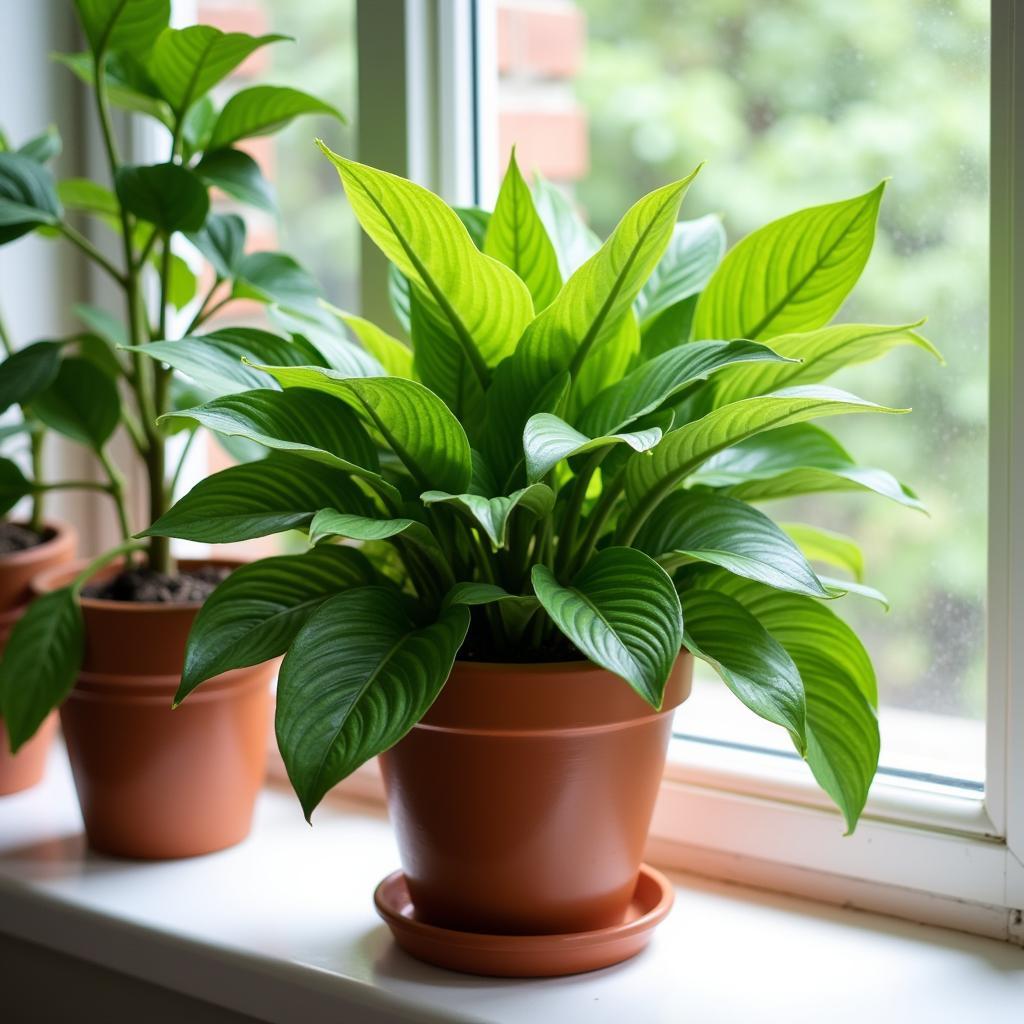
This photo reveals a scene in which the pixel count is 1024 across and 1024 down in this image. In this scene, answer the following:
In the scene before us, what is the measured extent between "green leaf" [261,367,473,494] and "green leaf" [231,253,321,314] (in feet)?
1.03

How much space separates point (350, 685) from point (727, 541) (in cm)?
26

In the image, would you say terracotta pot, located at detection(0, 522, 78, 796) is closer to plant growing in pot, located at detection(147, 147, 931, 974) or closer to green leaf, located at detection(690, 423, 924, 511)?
plant growing in pot, located at detection(147, 147, 931, 974)

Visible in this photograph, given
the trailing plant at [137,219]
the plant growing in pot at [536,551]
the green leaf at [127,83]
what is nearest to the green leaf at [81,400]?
the trailing plant at [137,219]

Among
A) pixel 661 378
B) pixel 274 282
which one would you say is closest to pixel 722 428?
pixel 661 378

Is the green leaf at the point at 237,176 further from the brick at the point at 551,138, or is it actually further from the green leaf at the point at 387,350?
the brick at the point at 551,138

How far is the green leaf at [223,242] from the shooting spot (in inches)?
41.8

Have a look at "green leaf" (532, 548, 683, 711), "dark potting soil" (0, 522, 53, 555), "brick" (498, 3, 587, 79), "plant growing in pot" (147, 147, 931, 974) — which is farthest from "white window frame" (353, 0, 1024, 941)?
"dark potting soil" (0, 522, 53, 555)

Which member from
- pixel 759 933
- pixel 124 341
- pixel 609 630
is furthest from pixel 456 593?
pixel 124 341

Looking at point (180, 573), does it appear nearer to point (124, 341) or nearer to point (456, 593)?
point (124, 341)

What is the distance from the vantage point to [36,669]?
1.01 meters

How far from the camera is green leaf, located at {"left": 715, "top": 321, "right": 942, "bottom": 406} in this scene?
31.2 inches

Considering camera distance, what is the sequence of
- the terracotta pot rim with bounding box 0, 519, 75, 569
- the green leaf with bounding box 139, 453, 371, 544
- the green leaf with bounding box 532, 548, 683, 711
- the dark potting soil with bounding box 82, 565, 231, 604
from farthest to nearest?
the terracotta pot rim with bounding box 0, 519, 75, 569 → the dark potting soil with bounding box 82, 565, 231, 604 → the green leaf with bounding box 139, 453, 371, 544 → the green leaf with bounding box 532, 548, 683, 711

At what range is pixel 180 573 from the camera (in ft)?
3.92

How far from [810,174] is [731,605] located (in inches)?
19.3
